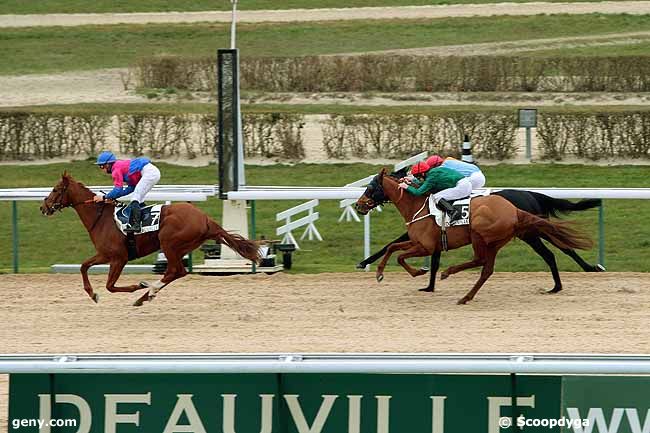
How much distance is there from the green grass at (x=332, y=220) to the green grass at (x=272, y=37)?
31.2ft

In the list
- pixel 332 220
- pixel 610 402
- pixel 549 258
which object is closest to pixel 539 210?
pixel 549 258

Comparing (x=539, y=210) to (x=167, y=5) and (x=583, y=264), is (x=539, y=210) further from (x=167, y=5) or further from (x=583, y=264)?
(x=167, y=5)

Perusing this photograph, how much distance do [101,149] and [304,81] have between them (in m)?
5.33

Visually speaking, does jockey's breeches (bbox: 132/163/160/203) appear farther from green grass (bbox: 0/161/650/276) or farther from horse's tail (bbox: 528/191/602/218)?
horse's tail (bbox: 528/191/602/218)

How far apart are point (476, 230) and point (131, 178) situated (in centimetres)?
231

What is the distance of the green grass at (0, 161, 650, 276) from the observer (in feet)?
39.1

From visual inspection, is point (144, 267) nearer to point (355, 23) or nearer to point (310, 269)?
point (310, 269)

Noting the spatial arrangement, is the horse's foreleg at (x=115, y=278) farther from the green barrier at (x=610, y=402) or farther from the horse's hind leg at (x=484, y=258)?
the green barrier at (x=610, y=402)

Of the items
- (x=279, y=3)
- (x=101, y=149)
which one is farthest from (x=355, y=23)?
(x=101, y=149)

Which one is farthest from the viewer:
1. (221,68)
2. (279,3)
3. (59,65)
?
(279,3)

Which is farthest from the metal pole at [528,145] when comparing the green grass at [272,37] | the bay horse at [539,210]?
the green grass at [272,37]

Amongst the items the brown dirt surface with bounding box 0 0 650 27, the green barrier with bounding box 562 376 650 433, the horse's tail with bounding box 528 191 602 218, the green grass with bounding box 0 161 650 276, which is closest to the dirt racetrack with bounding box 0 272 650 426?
the horse's tail with bounding box 528 191 602 218

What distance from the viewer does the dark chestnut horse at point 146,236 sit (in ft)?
31.4

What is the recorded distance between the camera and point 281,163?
53.2ft
